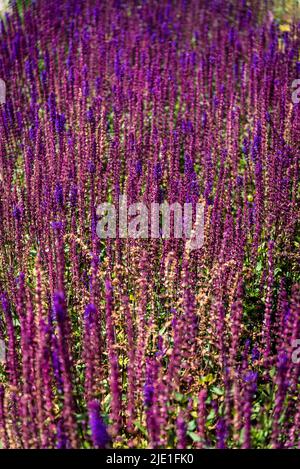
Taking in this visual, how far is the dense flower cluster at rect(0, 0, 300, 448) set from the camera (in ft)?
8.62

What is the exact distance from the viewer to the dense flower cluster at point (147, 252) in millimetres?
2627

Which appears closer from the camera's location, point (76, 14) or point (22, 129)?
point (22, 129)

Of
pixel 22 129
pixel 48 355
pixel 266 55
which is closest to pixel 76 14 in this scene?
pixel 266 55

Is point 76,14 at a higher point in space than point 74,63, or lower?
higher

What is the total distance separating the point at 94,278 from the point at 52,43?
5396mm

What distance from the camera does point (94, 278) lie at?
9.70 feet

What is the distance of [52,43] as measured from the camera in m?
7.55

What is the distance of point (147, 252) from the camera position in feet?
11.7

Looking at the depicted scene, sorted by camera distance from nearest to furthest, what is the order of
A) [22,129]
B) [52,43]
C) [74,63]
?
[22,129] < [74,63] < [52,43]
